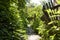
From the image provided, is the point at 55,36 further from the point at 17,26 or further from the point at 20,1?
the point at 20,1

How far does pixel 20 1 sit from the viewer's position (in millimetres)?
9453

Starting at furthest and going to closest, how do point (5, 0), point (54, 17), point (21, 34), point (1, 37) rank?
point (21, 34)
point (5, 0)
point (1, 37)
point (54, 17)

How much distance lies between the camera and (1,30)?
6387 mm

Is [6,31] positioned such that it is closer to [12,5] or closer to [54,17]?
[12,5]

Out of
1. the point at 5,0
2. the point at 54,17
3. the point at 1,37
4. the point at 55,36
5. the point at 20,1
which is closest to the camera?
the point at 55,36

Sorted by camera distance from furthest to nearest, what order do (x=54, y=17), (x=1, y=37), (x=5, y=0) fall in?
(x=5, y=0), (x=1, y=37), (x=54, y=17)

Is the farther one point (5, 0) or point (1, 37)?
point (5, 0)

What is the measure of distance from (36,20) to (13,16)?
32.4 feet

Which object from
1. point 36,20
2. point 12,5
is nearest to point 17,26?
point 12,5

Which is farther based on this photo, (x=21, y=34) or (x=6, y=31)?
(x=21, y=34)

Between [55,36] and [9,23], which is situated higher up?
[9,23]

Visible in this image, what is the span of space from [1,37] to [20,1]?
3569 mm

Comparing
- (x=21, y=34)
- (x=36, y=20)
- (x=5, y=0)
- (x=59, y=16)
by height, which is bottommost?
(x=59, y=16)

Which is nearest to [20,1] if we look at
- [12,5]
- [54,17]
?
[12,5]
